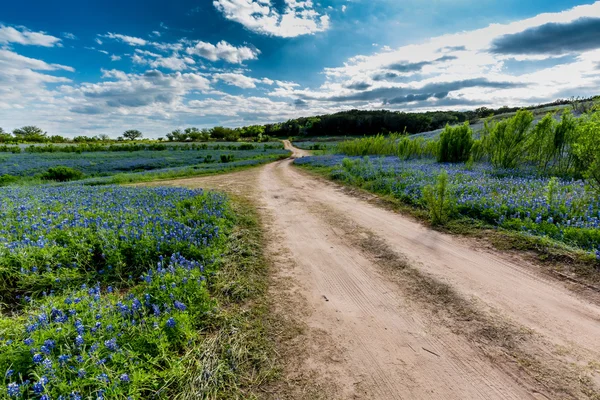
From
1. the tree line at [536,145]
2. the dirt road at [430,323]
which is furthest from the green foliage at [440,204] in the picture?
the tree line at [536,145]

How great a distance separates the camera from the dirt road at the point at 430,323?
8.57 ft

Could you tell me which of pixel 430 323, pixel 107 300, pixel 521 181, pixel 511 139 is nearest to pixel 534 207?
pixel 521 181

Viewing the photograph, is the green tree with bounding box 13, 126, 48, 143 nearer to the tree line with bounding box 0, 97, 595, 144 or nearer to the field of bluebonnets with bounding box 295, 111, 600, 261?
the tree line with bounding box 0, 97, 595, 144

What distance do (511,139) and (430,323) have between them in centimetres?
1497

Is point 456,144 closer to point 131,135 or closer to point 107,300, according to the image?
point 107,300

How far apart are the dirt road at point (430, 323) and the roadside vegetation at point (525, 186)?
1349 millimetres

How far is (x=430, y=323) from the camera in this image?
3.47 m

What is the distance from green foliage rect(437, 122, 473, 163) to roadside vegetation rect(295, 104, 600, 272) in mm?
69

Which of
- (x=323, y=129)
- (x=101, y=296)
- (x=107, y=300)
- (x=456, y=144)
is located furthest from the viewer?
(x=323, y=129)

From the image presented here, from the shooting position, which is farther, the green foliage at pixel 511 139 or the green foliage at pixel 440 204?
the green foliage at pixel 511 139

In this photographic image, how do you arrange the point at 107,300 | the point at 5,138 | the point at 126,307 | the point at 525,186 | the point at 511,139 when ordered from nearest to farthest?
the point at 126,307 → the point at 107,300 → the point at 525,186 → the point at 511,139 → the point at 5,138

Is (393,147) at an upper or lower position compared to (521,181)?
upper

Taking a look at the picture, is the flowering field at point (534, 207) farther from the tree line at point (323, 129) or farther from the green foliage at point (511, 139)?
the tree line at point (323, 129)

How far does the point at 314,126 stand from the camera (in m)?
123
